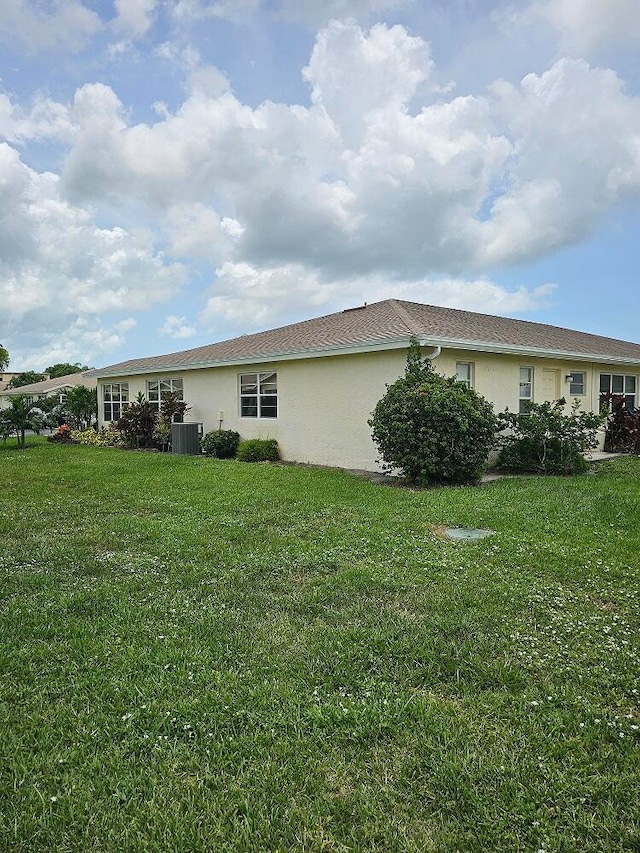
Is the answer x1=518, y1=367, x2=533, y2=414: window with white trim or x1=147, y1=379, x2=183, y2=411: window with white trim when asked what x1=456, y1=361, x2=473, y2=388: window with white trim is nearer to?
x1=518, y1=367, x2=533, y2=414: window with white trim

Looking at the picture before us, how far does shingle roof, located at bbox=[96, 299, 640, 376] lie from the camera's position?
11625 millimetres

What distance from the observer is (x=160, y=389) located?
19531mm

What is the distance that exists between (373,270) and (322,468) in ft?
40.1

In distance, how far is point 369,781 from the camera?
7.52 feet

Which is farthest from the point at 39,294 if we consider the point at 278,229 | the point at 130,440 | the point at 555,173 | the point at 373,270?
the point at 555,173

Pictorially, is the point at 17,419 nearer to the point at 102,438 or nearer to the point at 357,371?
the point at 102,438

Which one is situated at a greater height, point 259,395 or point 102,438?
point 259,395

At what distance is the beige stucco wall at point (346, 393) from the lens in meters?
12.0

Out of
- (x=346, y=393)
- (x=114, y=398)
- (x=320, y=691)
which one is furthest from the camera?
(x=114, y=398)

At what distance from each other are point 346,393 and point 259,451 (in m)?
3.10

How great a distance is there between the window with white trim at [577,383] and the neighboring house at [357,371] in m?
0.03

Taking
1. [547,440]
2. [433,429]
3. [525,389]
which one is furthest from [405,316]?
[547,440]

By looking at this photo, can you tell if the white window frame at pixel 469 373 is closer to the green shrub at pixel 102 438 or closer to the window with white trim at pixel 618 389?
the window with white trim at pixel 618 389

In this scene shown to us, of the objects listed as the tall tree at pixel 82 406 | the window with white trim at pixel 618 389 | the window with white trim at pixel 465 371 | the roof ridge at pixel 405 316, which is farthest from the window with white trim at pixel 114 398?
the window with white trim at pixel 618 389
